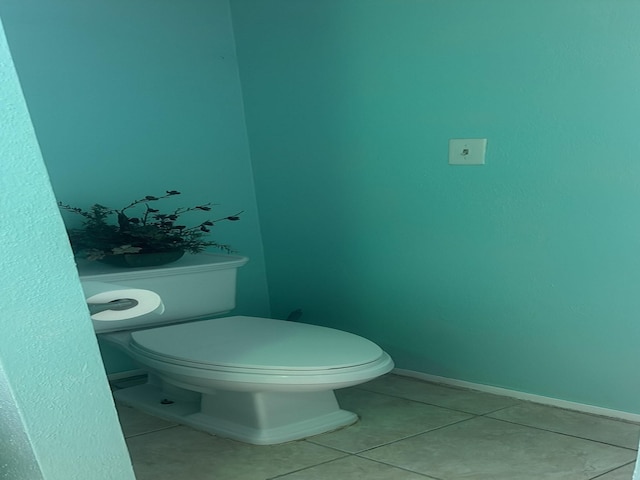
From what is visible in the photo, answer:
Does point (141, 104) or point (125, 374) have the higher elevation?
point (141, 104)

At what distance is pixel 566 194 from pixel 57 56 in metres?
1.88

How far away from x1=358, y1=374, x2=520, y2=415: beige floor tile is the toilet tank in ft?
2.09

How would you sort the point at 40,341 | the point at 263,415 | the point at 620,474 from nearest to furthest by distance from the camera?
the point at 40,341 < the point at 620,474 < the point at 263,415

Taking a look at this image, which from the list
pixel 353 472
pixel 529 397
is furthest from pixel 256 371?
pixel 529 397

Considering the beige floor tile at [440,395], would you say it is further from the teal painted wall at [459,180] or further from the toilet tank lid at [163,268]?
the toilet tank lid at [163,268]

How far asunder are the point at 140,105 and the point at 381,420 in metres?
1.55

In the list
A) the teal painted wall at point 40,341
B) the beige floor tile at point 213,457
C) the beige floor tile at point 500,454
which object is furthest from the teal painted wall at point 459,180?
the teal painted wall at point 40,341

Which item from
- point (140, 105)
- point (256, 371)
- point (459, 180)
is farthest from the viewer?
point (140, 105)

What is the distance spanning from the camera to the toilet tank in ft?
8.46

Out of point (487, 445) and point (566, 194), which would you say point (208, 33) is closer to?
point (566, 194)

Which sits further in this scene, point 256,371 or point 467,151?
point 467,151

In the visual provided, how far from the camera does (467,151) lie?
2.56 metres

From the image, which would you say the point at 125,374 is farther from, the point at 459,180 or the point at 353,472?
the point at 459,180

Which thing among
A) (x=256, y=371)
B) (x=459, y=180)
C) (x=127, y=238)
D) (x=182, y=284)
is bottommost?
(x=256, y=371)
